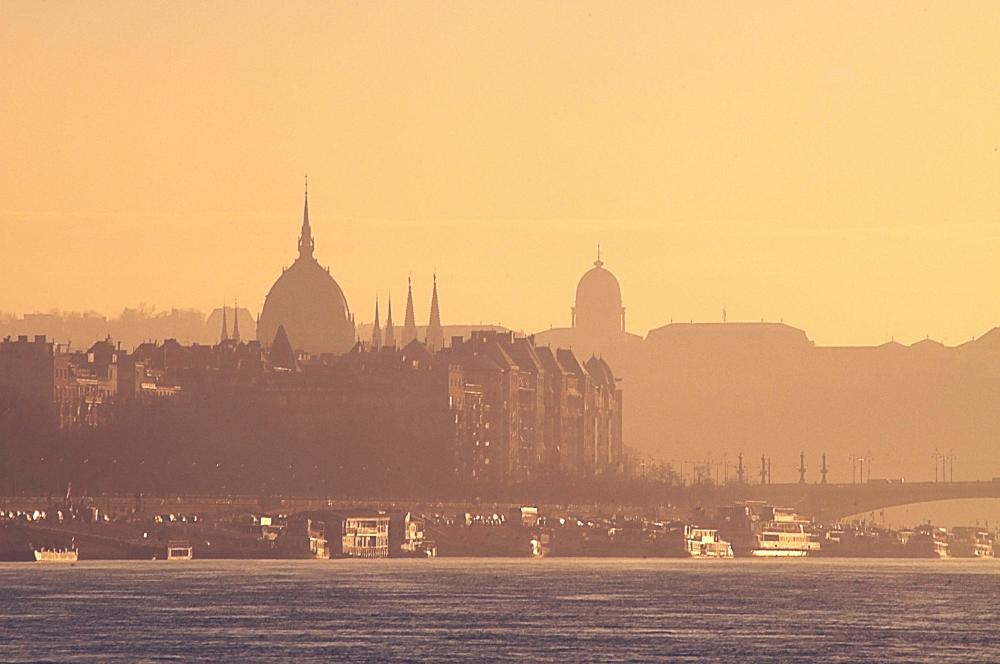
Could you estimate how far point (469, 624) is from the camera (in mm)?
159750

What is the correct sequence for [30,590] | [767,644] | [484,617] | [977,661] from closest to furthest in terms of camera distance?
1. [977,661]
2. [767,644]
3. [484,617]
4. [30,590]

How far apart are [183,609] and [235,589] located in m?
23.1

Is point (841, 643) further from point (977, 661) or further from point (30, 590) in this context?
point (30, 590)

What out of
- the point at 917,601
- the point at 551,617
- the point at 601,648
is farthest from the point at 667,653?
the point at 917,601

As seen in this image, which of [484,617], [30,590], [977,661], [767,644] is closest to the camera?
[977,661]

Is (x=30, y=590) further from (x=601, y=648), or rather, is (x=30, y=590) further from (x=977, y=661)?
(x=977, y=661)

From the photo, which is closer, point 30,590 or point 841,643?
point 841,643

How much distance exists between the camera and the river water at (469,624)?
14162cm

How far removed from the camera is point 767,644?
149m

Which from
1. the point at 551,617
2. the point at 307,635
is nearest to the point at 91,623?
the point at 307,635

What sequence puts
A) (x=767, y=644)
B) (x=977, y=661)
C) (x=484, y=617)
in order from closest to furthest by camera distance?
(x=977, y=661) → (x=767, y=644) → (x=484, y=617)

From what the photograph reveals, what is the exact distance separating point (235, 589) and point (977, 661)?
61916mm

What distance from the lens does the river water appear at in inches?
5576

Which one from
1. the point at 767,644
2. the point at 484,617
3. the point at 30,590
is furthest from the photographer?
the point at 30,590
